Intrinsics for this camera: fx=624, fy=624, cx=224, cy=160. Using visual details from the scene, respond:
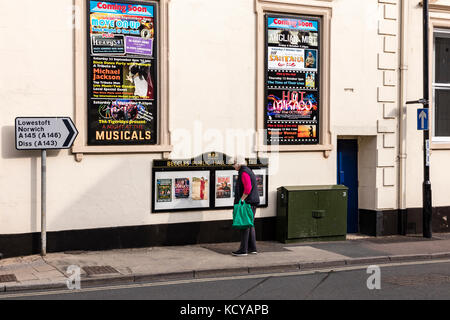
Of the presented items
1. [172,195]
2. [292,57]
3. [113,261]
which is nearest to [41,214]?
[113,261]

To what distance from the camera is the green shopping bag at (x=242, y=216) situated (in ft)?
36.6

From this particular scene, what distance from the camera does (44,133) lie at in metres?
10.8

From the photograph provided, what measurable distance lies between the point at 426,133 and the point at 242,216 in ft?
17.3

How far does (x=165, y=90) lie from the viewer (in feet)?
39.7

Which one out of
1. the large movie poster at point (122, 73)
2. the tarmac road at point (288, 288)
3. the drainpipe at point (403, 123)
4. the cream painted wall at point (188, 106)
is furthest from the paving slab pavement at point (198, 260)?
the large movie poster at point (122, 73)

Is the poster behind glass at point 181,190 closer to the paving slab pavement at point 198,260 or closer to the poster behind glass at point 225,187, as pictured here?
the poster behind glass at point 225,187

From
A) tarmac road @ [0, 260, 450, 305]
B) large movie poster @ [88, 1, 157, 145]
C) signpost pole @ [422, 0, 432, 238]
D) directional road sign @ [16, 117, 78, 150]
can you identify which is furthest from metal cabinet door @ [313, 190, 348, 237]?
directional road sign @ [16, 117, 78, 150]

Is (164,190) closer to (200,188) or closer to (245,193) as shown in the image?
(200,188)

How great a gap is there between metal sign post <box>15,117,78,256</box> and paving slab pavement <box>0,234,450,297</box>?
3.11 ft

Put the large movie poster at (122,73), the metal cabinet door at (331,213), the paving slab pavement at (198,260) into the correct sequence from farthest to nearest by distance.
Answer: the metal cabinet door at (331,213) < the large movie poster at (122,73) < the paving slab pavement at (198,260)

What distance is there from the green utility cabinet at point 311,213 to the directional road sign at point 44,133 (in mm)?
4554

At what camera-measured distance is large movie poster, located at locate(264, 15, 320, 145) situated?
1318cm
